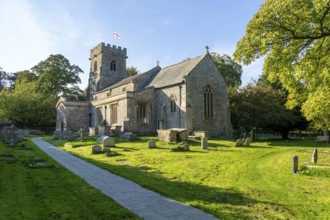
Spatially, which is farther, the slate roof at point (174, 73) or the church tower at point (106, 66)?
the church tower at point (106, 66)

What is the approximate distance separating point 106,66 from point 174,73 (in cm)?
1975

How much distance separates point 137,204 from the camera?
7344 millimetres

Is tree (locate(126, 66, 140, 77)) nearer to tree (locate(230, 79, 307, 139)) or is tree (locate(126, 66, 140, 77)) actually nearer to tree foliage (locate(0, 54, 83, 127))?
tree foliage (locate(0, 54, 83, 127))

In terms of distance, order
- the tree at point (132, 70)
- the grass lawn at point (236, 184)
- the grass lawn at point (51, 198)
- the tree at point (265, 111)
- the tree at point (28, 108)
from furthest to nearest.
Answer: the tree at point (132, 70), the tree at point (28, 108), the tree at point (265, 111), the grass lawn at point (236, 184), the grass lawn at point (51, 198)

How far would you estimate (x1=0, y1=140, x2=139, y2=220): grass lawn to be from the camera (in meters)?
6.38

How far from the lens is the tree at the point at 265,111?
3088 cm

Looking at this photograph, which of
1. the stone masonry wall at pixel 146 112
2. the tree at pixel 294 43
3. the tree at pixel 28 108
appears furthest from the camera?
the tree at pixel 28 108

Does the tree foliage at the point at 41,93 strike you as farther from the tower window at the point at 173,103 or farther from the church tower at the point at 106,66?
the tower window at the point at 173,103

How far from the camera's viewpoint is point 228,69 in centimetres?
5403

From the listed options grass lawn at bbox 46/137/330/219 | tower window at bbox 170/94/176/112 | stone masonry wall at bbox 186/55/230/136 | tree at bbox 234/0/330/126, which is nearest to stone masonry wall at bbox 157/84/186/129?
tower window at bbox 170/94/176/112

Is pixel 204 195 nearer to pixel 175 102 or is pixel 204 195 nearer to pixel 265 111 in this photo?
pixel 175 102

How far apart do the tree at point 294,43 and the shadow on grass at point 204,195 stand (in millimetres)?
6836

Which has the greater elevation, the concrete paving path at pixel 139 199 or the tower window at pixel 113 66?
the tower window at pixel 113 66

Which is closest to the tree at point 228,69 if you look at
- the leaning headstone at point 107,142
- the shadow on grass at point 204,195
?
the leaning headstone at point 107,142
